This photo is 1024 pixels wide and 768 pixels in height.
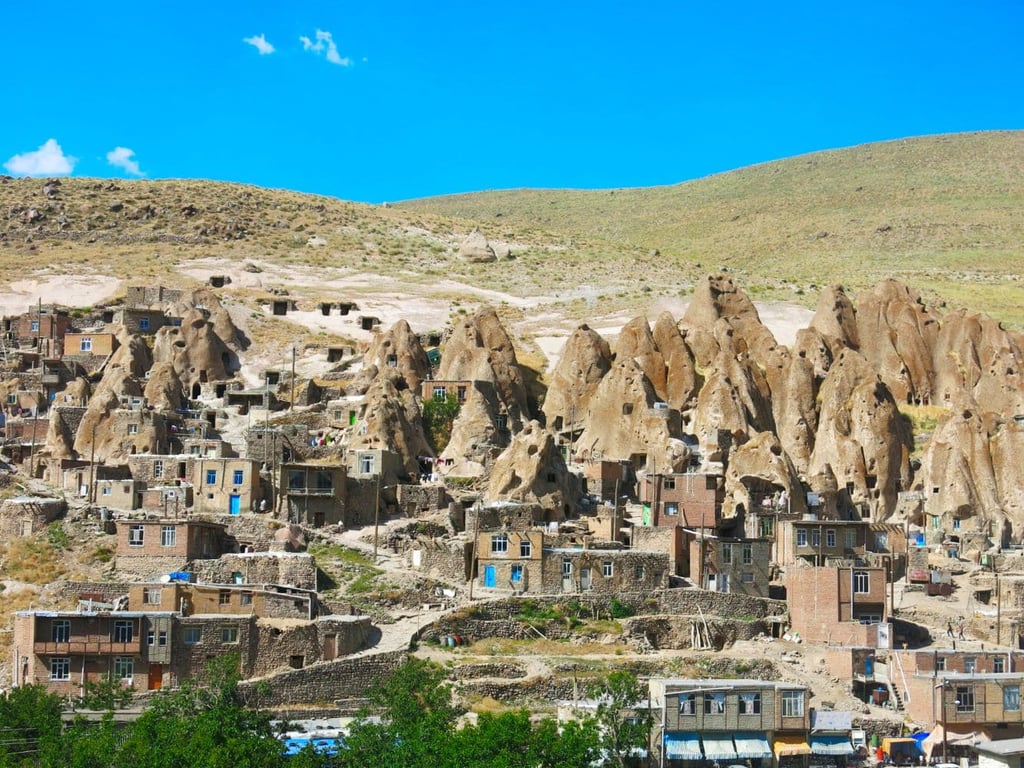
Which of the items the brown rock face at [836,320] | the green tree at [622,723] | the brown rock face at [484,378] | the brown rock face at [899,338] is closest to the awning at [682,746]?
the green tree at [622,723]

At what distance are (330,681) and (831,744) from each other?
16.7 meters

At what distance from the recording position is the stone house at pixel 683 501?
80375 mm

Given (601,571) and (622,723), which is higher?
(601,571)

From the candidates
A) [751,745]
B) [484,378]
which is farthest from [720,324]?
[751,745]

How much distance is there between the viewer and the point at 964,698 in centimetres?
6631

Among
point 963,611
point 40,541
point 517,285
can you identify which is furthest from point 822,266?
point 40,541

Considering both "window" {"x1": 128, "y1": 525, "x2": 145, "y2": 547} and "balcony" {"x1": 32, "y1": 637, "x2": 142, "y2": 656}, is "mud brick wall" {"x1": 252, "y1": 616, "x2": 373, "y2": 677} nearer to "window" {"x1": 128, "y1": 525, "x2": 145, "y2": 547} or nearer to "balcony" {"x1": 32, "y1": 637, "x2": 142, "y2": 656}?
"balcony" {"x1": 32, "y1": 637, "x2": 142, "y2": 656}

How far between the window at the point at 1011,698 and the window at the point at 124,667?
2925 centimetres

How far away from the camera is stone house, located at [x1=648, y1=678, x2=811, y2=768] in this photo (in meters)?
63.0

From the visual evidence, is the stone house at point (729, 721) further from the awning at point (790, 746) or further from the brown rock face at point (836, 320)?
the brown rock face at point (836, 320)

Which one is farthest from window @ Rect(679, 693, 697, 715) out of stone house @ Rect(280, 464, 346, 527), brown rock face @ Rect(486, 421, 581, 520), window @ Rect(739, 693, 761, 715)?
stone house @ Rect(280, 464, 346, 527)

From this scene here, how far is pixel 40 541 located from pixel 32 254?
77.3 m

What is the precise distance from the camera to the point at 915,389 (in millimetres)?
107938

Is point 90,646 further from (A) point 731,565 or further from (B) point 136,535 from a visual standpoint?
(A) point 731,565
